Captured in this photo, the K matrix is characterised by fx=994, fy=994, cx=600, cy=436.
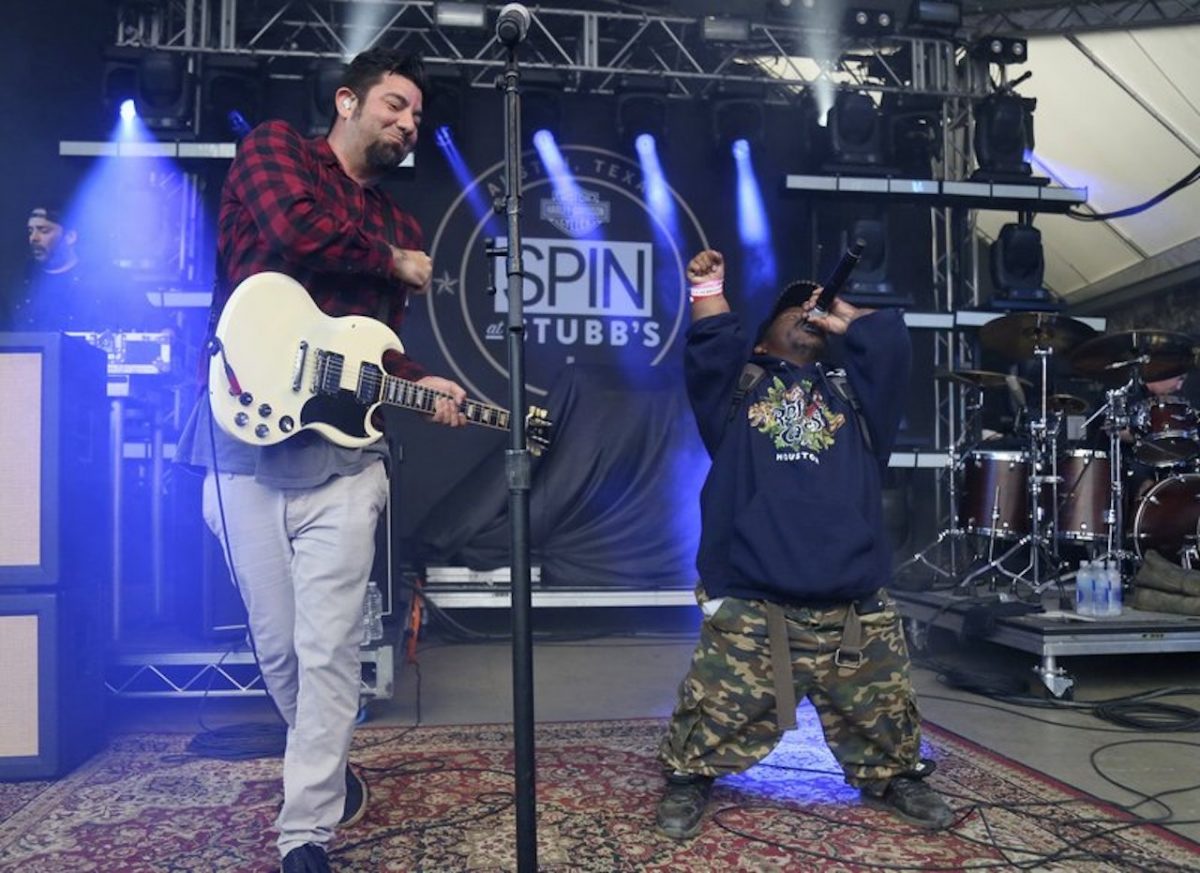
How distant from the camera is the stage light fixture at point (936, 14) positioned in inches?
271

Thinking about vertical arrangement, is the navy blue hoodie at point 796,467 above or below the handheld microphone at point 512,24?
below

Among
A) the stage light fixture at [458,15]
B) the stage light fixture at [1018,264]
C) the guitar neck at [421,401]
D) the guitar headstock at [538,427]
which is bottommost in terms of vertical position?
the guitar headstock at [538,427]

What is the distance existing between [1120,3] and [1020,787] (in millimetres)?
6737

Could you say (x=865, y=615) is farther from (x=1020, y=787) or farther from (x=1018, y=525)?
(x=1018, y=525)

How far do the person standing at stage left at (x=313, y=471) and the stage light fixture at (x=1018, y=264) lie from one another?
18.0 ft

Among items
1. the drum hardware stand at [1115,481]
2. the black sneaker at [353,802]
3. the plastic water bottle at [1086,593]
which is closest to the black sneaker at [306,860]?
the black sneaker at [353,802]

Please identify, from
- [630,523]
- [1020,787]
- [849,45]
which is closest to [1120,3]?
[849,45]

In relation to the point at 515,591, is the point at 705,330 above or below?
above

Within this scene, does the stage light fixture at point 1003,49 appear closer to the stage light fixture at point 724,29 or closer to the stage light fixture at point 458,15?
the stage light fixture at point 724,29

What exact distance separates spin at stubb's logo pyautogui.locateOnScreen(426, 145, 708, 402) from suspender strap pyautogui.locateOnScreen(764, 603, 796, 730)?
4.81 m

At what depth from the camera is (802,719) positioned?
12.4 feet

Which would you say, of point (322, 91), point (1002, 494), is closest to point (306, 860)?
Result: point (1002, 494)

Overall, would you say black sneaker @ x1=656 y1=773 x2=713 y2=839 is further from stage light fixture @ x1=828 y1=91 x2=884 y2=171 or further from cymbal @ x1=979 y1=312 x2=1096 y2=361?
stage light fixture @ x1=828 y1=91 x2=884 y2=171

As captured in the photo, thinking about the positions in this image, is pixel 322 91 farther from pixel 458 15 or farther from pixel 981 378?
pixel 981 378
